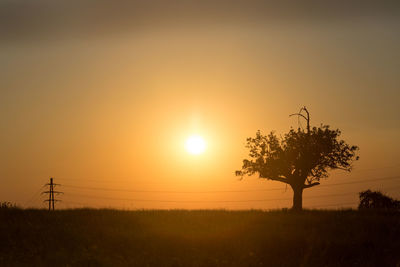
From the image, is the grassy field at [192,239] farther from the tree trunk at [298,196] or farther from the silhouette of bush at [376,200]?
the silhouette of bush at [376,200]

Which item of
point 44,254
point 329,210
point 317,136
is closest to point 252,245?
point 44,254

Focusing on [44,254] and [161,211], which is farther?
[161,211]

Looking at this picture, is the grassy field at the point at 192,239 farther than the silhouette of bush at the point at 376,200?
No

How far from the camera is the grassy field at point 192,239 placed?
2620cm

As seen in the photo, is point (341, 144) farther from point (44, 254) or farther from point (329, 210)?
point (44, 254)

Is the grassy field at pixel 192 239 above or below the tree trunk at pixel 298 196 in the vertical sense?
below

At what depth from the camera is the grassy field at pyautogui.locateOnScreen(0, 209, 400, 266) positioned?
26.2m

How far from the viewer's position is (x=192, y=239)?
30.0 metres

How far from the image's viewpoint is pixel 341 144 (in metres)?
53.0

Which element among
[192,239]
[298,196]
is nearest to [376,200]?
[298,196]

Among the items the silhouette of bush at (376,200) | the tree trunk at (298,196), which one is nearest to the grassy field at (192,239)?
the tree trunk at (298,196)

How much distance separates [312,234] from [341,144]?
77.2ft

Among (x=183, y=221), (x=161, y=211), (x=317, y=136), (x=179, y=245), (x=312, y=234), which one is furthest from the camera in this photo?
(x=317, y=136)

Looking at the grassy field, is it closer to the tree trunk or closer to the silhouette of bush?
the tree trunk
